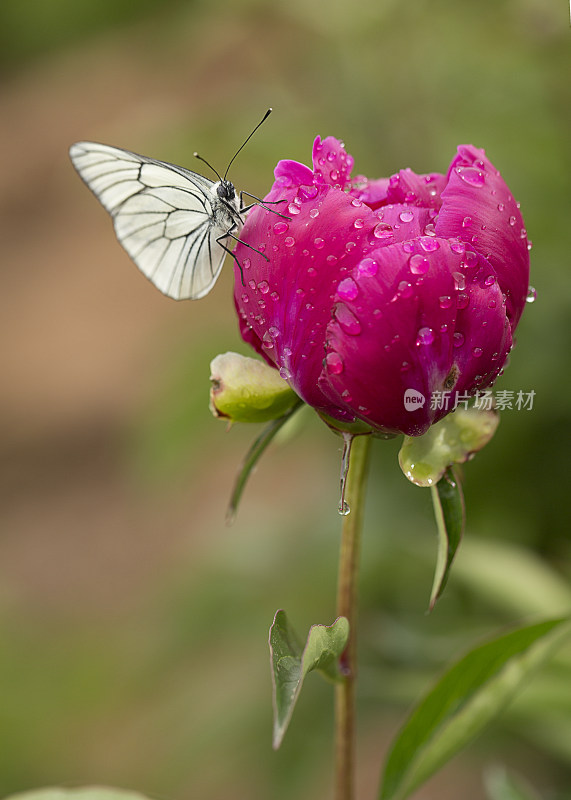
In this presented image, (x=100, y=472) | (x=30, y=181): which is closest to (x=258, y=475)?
(x=100, y=472)

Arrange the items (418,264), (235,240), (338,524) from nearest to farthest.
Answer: (418,264)
(235,240)
(338,524)

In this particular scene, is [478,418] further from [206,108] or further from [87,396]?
[87,396]

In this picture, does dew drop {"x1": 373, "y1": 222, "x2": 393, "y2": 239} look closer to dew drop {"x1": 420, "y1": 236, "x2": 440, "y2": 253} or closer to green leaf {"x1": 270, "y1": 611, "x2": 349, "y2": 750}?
dew drop {"x1": 420, "y1": 236, "x2": 440, "y2": 253}

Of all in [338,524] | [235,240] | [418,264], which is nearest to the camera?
[418,264]

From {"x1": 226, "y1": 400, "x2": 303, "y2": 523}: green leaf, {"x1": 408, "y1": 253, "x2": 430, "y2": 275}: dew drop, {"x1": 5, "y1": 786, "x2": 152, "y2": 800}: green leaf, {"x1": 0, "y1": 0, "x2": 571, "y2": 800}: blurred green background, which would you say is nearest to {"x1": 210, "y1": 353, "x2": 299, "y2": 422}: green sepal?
{"x1": 226, "y1": 400, "x2": 303, "y2": 523}: green leaf

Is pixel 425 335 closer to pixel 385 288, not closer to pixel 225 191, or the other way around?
pixel 385 288

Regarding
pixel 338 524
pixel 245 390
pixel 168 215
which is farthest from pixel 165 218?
pixel 338 524
